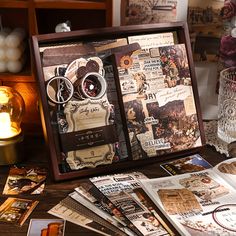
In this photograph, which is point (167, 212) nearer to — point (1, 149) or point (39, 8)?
point (1, 149)

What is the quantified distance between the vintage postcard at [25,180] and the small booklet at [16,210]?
36 mm

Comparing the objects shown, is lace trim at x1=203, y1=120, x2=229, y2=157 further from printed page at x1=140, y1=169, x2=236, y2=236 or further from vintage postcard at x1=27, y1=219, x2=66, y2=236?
vintage postcard at x1=27, y1=219, x2=66, y2=236

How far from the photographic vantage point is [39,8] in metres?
1.13

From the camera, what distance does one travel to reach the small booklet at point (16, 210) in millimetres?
873

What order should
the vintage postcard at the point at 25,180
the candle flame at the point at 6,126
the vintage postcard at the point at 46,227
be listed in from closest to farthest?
the vintage postcard at the point at 46,227 < the vintage postcard at the point at 25,180 < the candle flame at the point at 6,126

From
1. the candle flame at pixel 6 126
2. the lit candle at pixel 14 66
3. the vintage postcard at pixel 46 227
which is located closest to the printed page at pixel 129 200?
the vintage postcard at pixel 46 227

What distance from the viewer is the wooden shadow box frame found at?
39.3 inches

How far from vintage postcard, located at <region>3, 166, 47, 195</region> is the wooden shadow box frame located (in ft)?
0.17

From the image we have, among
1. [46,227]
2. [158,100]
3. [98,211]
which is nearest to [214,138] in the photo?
[158,100]

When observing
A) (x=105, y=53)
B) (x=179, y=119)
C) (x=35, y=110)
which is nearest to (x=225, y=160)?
(x=179, y=119)

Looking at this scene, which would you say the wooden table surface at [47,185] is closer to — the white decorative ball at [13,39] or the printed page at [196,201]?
the printed page at [196,201]

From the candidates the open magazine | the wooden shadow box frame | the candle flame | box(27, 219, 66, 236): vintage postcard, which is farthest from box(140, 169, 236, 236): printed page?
the candle flame

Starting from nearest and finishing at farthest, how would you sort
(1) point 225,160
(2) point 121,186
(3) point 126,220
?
(3) point 126,220 < (2) point 121,186 < (1) point 225,160

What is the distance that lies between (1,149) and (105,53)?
1.23 feet
